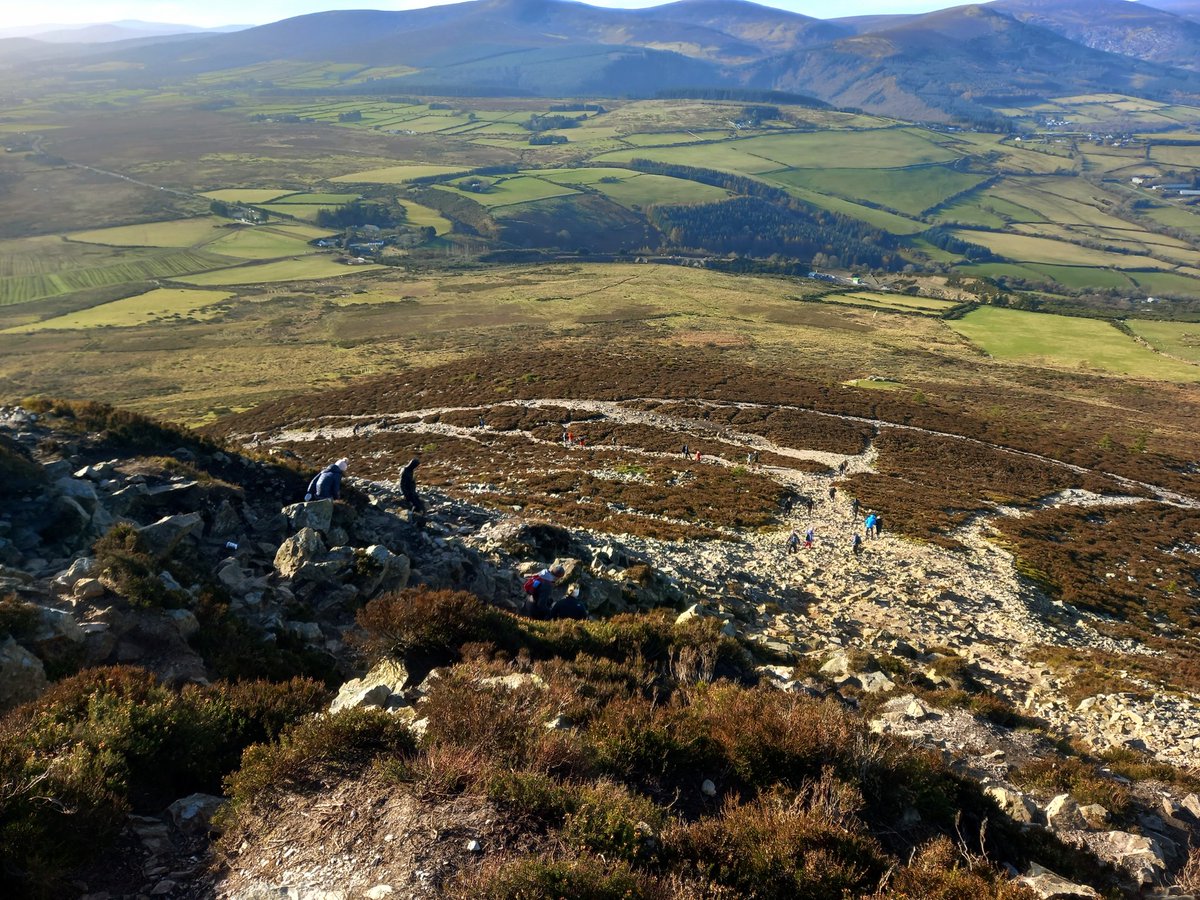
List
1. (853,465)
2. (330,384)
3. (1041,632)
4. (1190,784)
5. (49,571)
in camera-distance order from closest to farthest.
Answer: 1. (1190,784)
2. (49,571)
3. (1041,632)
4. (853,465)
5. (330,384)

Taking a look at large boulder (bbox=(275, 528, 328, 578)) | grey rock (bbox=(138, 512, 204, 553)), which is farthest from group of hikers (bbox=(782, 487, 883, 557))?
grey rock (bbox=(138, 512, 204, 553))

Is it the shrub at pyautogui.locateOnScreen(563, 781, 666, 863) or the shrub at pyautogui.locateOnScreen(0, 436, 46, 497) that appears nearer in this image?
the shrub at pyautogui.locateOnScreen(563, 781, 666, 863)

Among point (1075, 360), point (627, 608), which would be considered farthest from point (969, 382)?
point (627, 608)

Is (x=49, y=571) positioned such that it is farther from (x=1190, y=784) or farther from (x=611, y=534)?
(x=1190, y=784)

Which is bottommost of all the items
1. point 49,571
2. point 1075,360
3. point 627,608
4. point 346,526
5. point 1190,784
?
point 1075,360

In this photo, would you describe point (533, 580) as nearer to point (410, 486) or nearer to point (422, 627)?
point (422, 627)

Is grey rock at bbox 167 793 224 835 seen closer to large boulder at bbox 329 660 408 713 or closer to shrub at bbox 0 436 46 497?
large boulder at bbox 329 660 408 713
